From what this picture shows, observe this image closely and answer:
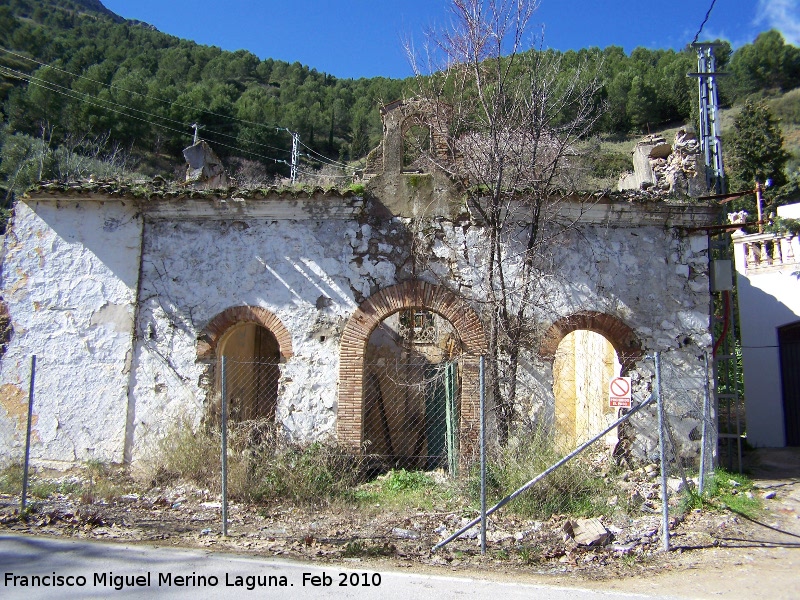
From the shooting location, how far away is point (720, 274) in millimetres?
9344

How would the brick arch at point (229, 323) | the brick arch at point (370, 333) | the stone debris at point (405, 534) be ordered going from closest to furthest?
1. the stone debris at point (405, 534)
2. the brick arch at point (370, 333)
3. the brick arch at point (229, 323)

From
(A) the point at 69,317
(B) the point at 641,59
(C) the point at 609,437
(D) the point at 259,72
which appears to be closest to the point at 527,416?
(C) the point at 609,437

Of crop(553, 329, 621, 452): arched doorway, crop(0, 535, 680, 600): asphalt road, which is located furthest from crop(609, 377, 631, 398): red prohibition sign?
crop(0, 535, 680, 600): asphalt road

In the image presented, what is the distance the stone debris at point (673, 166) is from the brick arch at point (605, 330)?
2266mm

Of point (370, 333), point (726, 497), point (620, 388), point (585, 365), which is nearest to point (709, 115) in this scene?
point (585, 365)

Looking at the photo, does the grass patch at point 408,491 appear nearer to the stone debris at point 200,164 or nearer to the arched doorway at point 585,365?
the arched doorway at point 585,365

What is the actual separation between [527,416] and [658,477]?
2068mm

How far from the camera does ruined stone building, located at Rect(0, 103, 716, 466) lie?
352 inches

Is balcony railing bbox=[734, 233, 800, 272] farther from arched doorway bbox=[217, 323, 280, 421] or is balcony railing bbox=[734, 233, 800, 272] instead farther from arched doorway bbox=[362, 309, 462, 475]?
arched doorway bbox=[217, 323, 280, 421]

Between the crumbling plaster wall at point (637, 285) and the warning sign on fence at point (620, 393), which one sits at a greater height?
the crumbling plaster wall at point (637, 285)

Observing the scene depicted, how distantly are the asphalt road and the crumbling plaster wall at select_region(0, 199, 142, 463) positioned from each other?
3.73 meters

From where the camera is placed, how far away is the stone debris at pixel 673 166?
9391 millimetres

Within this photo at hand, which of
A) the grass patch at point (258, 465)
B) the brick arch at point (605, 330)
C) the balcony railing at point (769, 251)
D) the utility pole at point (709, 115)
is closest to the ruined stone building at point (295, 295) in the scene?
the brick arch at point (605, 330)

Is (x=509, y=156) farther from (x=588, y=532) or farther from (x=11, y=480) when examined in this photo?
(x=11, y=480)
